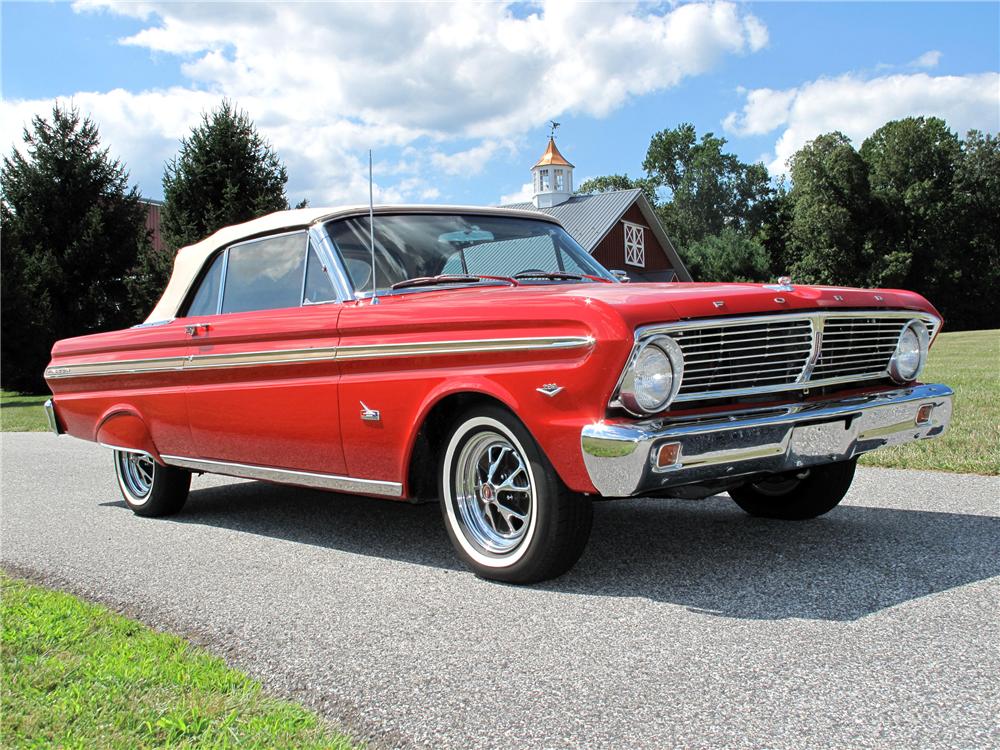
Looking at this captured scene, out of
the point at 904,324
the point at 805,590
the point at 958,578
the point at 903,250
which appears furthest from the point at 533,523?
the point at 903,250

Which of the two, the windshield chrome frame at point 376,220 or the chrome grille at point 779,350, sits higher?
the windshield chrome frame at point 376,220

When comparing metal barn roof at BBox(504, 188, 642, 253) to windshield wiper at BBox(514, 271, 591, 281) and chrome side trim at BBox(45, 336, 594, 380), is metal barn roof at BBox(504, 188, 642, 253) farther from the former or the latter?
windshield wiper at BBox(514, 271, 591, 281)

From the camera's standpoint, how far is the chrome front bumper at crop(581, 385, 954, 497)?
317 centimetres

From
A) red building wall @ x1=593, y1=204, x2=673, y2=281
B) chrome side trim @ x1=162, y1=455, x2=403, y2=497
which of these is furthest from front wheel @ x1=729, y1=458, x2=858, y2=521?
red building wall @ x1=593, y1=204, x2=673, y2=281

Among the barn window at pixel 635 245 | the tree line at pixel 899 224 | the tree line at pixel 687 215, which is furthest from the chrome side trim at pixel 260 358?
the tree line at pixel 899 224

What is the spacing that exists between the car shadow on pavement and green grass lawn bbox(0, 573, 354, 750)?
1330 millimetres

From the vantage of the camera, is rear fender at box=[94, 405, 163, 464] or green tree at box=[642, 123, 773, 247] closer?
rear fender at box=[94, 405, 163, 464]

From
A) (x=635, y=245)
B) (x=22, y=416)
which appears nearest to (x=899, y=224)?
(x=635, y=245)

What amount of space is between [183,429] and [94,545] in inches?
29.4

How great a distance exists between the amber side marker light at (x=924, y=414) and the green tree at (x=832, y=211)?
173ft

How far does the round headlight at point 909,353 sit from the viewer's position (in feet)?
13.6

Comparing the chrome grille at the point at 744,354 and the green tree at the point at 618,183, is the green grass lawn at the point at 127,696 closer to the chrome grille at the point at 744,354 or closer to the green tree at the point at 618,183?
the chrome grille at the point at 744,354

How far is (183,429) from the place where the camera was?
17.2 feet

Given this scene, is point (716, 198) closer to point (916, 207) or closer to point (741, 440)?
point (916, 207)
